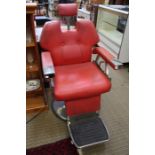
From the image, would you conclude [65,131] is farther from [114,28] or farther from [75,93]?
[114,28]

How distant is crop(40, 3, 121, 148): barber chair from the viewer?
1287 millimetres

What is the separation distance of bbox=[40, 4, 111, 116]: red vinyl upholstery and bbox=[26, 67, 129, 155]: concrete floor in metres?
0.25

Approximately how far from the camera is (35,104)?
5.69 feet

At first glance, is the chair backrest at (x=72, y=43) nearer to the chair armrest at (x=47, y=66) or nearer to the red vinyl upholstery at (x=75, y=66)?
the red vinyl upholstery at (x=75, y=66)

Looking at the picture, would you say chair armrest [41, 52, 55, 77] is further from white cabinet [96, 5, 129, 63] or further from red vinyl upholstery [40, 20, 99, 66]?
white cabinet [96, 5, 129, 63]

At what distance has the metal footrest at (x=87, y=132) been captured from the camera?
50.8 inches

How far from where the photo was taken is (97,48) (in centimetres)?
159

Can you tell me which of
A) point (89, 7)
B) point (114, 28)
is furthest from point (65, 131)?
point (89, 7)

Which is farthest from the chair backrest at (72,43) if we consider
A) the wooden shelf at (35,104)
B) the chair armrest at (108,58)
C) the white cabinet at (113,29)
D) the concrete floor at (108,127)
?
the white cabinet at (113,29)

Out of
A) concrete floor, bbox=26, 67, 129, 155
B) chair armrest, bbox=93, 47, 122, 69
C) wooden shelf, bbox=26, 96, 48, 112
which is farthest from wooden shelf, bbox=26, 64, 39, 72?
chair armrest, bbox=93, 47, 122, 69
